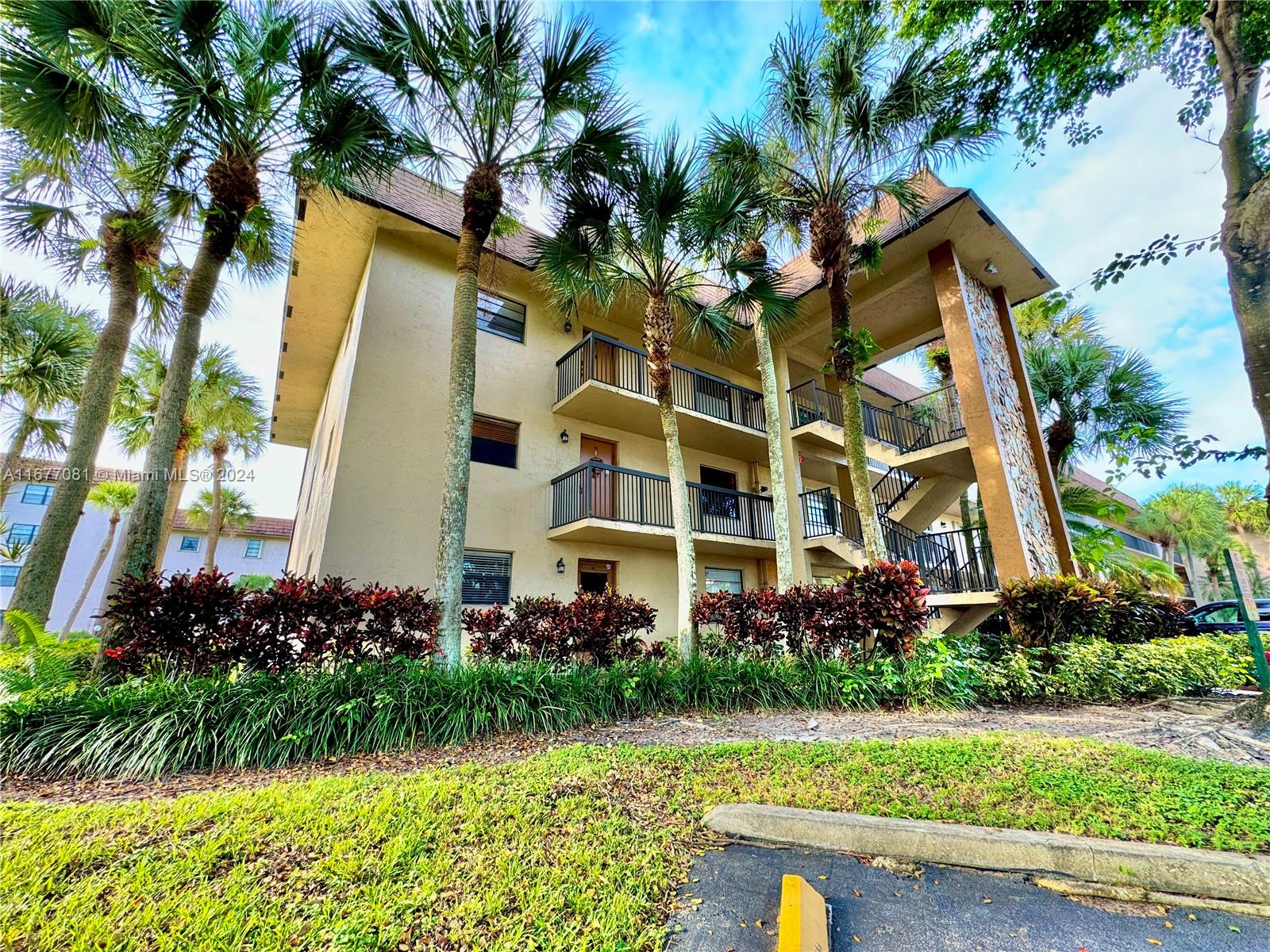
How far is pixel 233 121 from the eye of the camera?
669cm

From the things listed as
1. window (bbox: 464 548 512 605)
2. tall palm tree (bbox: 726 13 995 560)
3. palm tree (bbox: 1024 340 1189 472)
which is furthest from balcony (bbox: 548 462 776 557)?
palm tree (bbox: 1024 340 1189 472)

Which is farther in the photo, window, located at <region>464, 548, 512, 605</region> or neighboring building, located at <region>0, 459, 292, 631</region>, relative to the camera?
neighboring building, located at <region>0, 459, 292, 631</region>

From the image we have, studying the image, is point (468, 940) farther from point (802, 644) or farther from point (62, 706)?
point (802, 644)

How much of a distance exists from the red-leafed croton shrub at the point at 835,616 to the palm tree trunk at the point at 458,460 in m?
3.74

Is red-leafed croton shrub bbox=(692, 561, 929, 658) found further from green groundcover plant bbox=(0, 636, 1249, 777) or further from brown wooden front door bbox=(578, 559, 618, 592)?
brown wooden front door bbox=(578, 559, 618, 592)

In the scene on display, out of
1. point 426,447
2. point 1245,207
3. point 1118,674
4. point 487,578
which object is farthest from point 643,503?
point 1245,207

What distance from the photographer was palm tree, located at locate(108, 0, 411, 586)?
6191mm

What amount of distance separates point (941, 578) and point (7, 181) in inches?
678

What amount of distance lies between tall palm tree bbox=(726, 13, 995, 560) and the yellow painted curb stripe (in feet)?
21.3

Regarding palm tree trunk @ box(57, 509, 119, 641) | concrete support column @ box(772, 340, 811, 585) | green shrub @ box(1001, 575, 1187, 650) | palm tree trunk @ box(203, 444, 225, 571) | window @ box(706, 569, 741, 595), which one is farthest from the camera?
palm tree trunk @ box(203, 444, 225, 571)

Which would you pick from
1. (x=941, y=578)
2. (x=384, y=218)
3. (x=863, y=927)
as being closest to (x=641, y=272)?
(x=384, y=218)

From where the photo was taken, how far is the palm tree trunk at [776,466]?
962 centimetres

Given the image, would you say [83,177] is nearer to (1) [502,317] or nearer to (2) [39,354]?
(2) [39,354]

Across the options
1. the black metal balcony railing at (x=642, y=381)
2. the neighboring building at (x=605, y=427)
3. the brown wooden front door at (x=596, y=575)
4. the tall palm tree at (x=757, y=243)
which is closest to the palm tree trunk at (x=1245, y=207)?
the neighboring building at (x=605, y=427)
